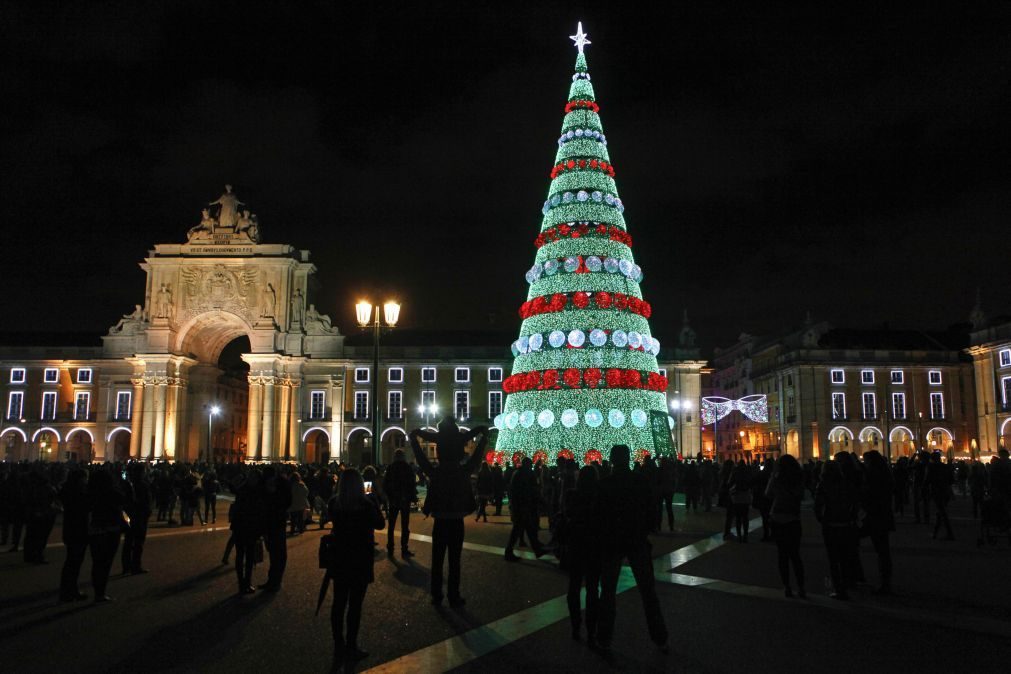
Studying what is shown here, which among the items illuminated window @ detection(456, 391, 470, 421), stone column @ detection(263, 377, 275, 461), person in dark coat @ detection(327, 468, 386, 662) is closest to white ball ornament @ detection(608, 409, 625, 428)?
person in dark coat @ detection(327, 468, 386, 662)

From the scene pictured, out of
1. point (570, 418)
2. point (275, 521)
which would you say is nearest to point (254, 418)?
point (570, 418)

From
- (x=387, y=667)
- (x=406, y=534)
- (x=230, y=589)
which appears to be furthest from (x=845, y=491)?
(x=230, y=589)

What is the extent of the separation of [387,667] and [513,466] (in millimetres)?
20024

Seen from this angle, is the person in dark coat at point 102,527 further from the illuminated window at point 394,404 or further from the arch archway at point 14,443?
the arch archway at point 14,443

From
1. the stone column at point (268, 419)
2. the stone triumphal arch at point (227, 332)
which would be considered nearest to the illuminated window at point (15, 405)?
the stone triumphal arch at point (227, 332)

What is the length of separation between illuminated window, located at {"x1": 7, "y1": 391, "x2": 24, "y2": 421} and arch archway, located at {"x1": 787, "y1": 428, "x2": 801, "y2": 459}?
199 ft

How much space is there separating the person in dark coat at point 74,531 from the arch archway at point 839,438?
60757mm

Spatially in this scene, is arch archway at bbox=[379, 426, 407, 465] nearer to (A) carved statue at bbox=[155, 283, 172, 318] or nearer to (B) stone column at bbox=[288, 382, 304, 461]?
(B) stone column at bbox=[288, 382, 304, 461]

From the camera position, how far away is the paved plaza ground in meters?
7.29

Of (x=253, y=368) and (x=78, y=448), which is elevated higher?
(x=253, y=368)

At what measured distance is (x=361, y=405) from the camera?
62.7 meters

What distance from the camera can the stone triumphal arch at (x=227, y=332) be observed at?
5966 cm

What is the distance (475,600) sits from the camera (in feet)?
33.3

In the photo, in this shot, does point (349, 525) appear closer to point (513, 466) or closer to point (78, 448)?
point (513, 466)
